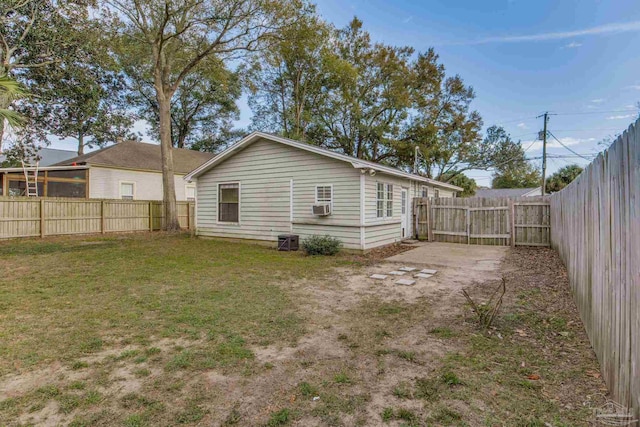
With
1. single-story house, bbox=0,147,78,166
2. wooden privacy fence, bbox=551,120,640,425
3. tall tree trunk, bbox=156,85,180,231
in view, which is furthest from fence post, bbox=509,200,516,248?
single-story house, bbox=0,147,78,166

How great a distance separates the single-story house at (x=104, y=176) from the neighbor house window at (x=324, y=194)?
12.3 metres

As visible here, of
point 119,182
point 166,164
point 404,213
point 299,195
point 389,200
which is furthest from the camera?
point 119,182

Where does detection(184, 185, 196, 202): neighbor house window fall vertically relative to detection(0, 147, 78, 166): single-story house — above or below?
below

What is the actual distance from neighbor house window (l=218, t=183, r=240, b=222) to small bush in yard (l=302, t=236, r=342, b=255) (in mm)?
3743

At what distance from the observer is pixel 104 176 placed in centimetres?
1617

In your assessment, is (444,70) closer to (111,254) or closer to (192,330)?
(111,254)

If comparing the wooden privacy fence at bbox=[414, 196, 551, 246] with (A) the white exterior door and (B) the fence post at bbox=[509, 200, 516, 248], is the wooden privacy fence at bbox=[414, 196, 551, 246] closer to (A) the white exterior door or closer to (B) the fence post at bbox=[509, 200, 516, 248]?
(B) the fence post at bbox=[509, 200, 516, 248]

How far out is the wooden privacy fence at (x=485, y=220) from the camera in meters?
10.7

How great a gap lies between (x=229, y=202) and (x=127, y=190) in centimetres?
872

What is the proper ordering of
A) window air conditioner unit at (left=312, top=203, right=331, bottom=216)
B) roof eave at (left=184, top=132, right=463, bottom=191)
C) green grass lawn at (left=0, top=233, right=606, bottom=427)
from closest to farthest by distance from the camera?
green grass lawn at (left=0, top=233, right=606, bottom=427) → roof eave at (left=184, top=132, right=463, bottom=191) → window air conditioner unit at (left=312, top=203, right=331, bottom=216)

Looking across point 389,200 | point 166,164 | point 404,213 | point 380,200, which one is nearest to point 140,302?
point 380,200

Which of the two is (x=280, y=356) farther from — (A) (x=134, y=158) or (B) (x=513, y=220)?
(A) (x=134, y=158)

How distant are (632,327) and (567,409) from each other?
750 mm

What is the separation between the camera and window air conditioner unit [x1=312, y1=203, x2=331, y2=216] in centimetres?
951
